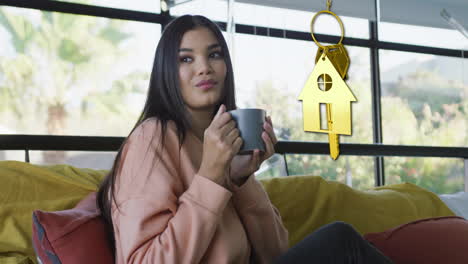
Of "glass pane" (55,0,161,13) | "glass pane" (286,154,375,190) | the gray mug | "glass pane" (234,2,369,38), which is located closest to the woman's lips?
the gray mug

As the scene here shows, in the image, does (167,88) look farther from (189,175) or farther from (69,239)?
(69,239)

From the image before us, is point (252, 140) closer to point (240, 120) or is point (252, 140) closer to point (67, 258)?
point (240, 120)

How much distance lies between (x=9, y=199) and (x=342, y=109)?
3.25 feet

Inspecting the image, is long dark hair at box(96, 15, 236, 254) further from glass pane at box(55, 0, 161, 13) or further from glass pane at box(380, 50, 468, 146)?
glass pane at box(380, 50, 468, 146)

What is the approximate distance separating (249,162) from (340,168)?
4565mm

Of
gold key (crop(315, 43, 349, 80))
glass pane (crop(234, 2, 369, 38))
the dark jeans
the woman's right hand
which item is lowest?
the dark jeans

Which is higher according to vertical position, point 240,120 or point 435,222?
point 240,120

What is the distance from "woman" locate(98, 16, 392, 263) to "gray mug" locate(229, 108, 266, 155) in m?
0.02

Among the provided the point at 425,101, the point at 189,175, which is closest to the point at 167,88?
the point at 189,175

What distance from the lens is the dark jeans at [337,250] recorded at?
47.4 inches

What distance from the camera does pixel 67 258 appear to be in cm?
122

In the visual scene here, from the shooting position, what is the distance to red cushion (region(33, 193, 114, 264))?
1.23 metres

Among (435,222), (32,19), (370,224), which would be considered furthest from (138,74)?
(435,222)

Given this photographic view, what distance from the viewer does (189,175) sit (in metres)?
1.33
